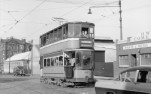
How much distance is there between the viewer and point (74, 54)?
22469 mm

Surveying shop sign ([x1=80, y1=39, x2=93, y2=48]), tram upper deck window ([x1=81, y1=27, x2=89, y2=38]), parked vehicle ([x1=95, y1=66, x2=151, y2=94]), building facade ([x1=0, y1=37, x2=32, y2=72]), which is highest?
building facade ([x1=0, y1=37, x2=32, y2=72])

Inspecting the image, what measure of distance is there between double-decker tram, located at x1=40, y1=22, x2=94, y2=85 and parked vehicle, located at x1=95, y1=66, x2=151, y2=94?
12447mm

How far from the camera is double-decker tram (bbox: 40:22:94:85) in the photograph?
2227 centimetres

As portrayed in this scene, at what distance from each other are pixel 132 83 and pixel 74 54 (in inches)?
544

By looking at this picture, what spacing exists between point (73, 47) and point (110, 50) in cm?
3534

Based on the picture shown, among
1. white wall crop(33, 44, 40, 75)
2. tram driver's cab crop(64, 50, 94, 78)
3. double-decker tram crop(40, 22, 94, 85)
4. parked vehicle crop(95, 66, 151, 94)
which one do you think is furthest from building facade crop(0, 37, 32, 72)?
parked vehicle crop(95, 66, 151, 94)

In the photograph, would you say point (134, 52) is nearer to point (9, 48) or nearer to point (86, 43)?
point (86, 43)

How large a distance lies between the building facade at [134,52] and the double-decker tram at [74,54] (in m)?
Result: 14.1

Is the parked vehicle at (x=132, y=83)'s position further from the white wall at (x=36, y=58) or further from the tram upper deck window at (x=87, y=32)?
the white wall at (x=36, y=58)

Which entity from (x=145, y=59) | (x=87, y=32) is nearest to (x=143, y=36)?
(x=145, y=59)

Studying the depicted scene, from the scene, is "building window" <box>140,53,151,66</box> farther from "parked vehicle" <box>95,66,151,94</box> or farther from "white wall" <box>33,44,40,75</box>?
"white wall" <box>33,44,40,75</box>

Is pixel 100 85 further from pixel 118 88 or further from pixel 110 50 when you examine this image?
pixel 110 50

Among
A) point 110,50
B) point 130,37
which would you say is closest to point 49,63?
point 130,37

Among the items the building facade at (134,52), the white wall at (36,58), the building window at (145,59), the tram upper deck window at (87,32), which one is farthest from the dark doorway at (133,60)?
the white wall at (36,58)
